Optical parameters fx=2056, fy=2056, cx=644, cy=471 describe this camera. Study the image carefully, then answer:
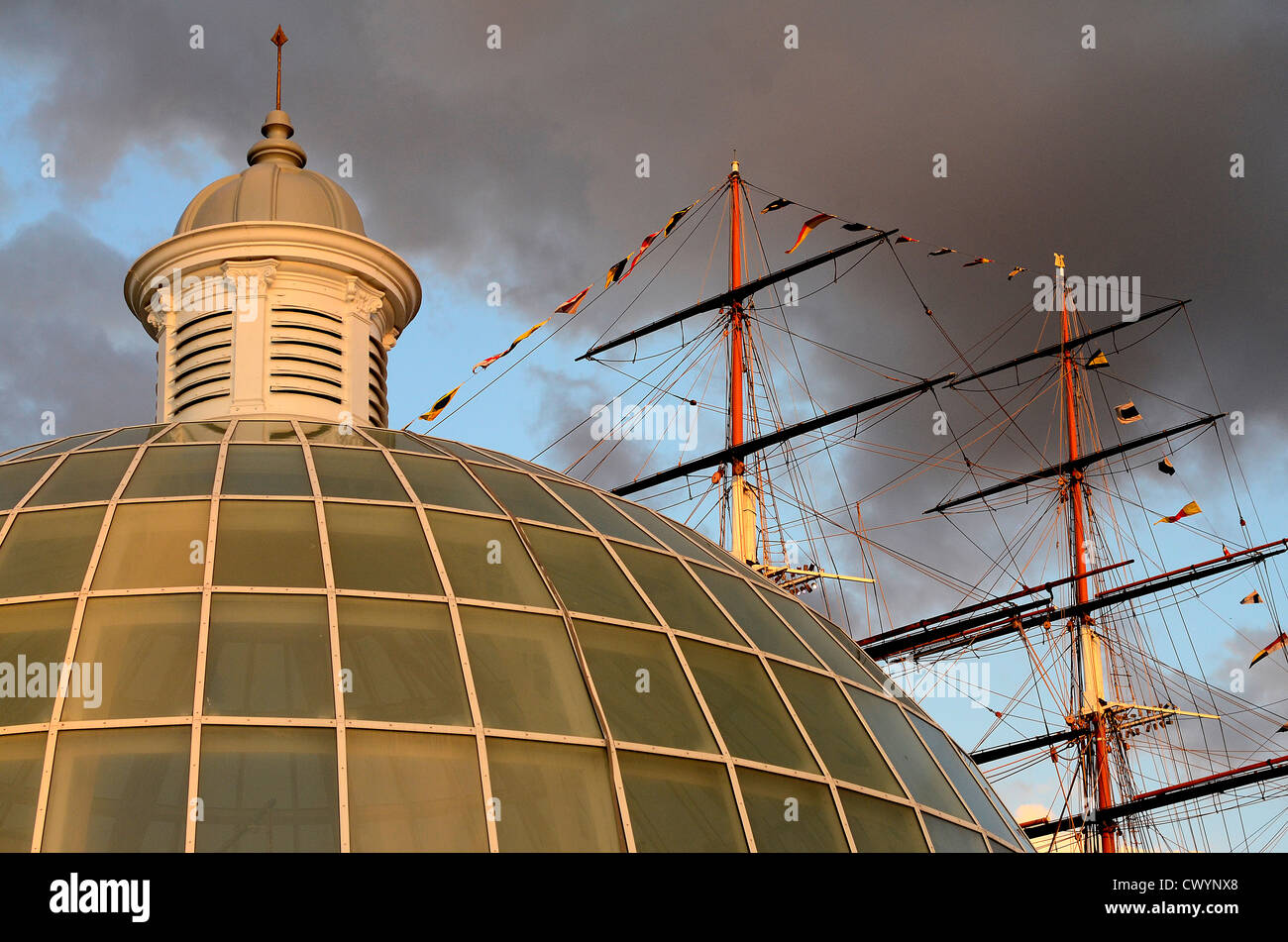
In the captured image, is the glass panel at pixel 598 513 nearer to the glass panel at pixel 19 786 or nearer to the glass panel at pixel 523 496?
the glass panel at pixel 523 496

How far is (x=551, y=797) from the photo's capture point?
57.6ft

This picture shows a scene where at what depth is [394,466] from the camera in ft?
73.5

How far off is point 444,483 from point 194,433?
11.0 feet

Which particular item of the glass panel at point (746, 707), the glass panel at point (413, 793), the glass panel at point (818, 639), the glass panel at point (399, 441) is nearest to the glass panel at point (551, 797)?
the glass panel at point (413, 793)

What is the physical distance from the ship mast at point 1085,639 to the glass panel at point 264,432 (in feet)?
210

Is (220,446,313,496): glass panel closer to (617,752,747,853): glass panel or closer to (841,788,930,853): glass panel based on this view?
(617,752,747,853): glass panel

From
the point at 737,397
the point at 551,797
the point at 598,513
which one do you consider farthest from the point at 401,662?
the point at 737,397

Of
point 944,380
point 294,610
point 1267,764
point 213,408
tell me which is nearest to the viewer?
point 294,610

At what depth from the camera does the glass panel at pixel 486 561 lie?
19.8 meters

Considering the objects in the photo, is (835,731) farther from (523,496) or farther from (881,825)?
(523,496)
